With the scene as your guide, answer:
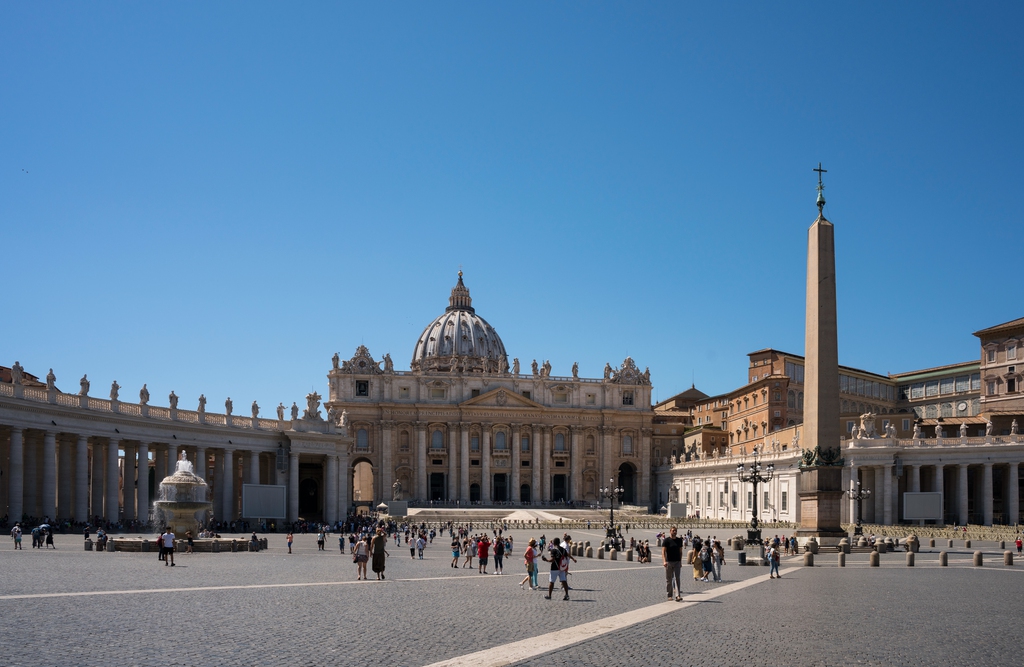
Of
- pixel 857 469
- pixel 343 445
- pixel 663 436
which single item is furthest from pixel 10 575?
pixel 663 436

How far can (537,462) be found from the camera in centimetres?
10806

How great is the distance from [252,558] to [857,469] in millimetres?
41520

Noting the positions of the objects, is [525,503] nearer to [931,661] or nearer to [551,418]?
[551,418]

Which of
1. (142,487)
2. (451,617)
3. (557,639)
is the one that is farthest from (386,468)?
(557,639)

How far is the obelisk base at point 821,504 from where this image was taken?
103 feet

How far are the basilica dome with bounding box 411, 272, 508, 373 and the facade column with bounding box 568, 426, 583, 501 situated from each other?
2248cm

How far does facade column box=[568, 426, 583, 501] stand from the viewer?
356ft

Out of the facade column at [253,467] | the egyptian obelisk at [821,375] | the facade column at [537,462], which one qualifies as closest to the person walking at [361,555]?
the egyptian obelisk at [821,375]

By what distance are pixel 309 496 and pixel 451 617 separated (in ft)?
226

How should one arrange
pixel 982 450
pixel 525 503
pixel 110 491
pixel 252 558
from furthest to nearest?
pixel 525 503 < pixel 982 450 < pixel 110 491 < pixel 252 558

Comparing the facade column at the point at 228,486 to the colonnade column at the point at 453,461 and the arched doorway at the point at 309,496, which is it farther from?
the colonnade column at the point at 453,461

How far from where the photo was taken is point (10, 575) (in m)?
20.5

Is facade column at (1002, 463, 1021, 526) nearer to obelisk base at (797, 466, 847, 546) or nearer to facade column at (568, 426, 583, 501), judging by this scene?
obelisk base at (797, 466, 847, 546)

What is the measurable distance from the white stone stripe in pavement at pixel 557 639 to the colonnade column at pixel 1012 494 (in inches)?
1844
